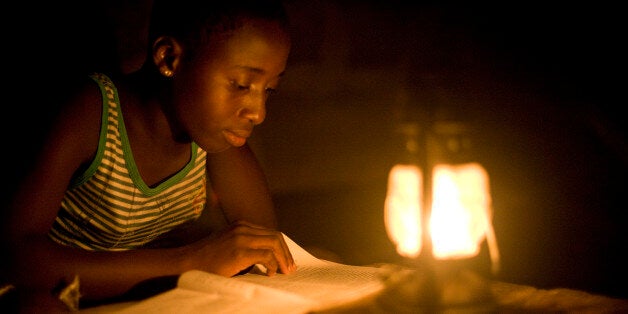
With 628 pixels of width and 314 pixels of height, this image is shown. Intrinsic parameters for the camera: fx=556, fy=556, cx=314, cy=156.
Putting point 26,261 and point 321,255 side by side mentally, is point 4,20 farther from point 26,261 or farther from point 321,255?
point 321,255

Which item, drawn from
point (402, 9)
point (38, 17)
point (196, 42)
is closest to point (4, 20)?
point (38, 17)

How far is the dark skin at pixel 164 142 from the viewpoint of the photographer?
101 cm

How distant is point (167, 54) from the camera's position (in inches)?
47.8

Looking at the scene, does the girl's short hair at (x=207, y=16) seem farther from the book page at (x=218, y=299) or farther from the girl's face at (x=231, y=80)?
the book page at (x=218, y=299)

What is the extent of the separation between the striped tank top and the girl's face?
0.16m

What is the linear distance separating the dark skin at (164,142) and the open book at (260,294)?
85 mm

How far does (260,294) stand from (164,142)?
1.76 feet

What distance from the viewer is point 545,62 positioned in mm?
3195

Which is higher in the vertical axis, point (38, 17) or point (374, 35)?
point (374, 35)

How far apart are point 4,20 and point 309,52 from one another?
1333mm

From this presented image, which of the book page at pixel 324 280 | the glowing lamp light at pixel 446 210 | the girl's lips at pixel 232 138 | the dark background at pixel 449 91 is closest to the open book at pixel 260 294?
the book page at pixel 324 280

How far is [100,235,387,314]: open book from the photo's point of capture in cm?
90

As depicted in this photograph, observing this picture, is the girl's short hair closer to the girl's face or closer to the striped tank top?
the girl's face

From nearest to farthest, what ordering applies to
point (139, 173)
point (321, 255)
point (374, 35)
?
point (139, 173)
point (321, 255)
point (374, 35)
